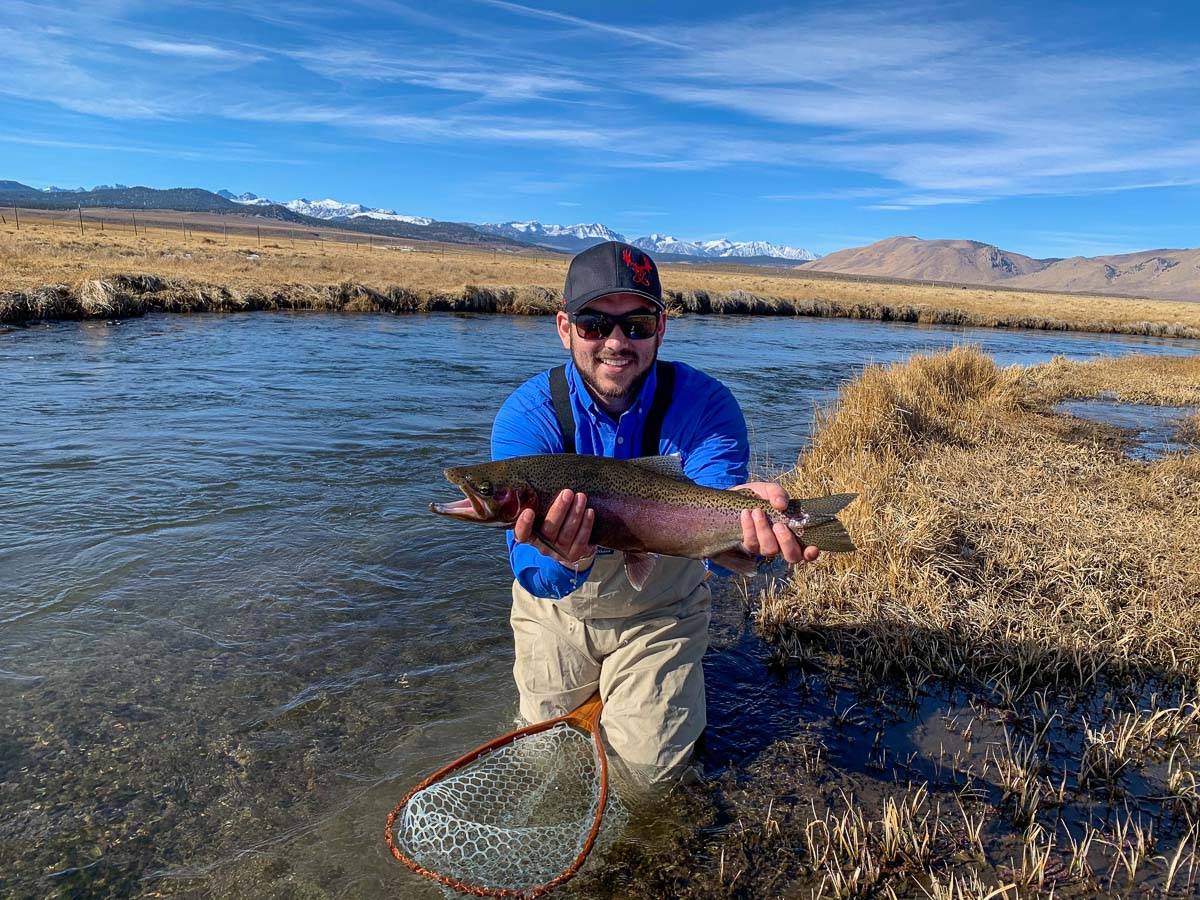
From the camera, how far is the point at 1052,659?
208 inches

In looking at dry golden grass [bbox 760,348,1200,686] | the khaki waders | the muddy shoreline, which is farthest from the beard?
the muddy shoreline

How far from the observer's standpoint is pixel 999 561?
666cm

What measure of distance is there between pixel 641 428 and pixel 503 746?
198 centimetres

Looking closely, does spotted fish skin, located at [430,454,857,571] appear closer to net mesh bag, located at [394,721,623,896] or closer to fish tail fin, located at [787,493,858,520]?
fish tail fin, located at [787,493,858,520]

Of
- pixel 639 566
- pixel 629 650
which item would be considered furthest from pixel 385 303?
pixel 639 566

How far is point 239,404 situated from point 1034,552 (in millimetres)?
13175

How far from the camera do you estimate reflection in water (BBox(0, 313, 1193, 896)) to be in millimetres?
3873

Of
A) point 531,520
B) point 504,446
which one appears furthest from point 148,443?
point 531,520

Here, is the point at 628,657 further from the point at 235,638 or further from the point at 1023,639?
the point at 235,638

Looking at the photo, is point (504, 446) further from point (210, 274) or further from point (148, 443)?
point (210, 274)

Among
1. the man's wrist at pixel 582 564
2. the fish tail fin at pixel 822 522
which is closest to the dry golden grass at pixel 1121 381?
the fish tail fin at pixel 822 522

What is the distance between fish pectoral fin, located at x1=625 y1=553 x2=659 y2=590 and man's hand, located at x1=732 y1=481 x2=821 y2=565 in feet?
1.62

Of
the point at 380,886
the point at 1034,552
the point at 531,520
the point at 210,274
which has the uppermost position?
the point at 210,274

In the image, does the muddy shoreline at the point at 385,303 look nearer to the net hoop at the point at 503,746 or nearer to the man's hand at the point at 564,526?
the net hoop at the point at 503,746
